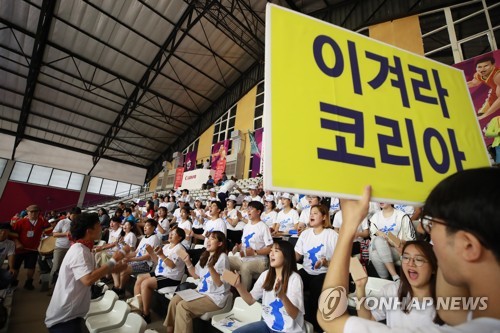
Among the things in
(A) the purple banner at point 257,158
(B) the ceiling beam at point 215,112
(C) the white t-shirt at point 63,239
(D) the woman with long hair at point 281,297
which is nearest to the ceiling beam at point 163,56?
(B) the ceiling beam at point 215,112

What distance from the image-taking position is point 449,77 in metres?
1.00

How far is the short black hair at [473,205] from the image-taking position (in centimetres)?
45

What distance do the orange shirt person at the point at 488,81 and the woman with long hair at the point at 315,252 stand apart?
5.13 m

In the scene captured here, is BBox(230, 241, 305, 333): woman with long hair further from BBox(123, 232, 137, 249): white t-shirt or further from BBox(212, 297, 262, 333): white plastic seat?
BBox(123, 232, 137, 249): white t-shirt

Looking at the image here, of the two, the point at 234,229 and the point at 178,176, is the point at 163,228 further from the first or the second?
the point at 178,176

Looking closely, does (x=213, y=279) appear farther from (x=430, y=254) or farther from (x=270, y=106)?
(x=270, y=106)

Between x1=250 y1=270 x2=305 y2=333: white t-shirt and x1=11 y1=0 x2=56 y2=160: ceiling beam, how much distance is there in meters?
10.6

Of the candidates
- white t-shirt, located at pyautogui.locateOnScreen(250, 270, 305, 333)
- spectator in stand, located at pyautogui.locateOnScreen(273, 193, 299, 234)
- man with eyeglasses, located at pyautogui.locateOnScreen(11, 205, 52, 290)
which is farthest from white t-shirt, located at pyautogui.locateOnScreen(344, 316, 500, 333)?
man with eyeglasses, located at pyautogui.locateOnScreen(11, 205, 52, 290)

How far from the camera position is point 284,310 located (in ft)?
5.88

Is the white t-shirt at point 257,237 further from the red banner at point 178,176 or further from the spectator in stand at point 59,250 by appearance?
the red banner at point 178,176

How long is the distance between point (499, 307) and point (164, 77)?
523 inches

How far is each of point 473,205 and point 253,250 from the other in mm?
2999

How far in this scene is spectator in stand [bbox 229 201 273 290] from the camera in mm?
3045

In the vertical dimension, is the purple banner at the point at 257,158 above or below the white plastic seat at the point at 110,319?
above
